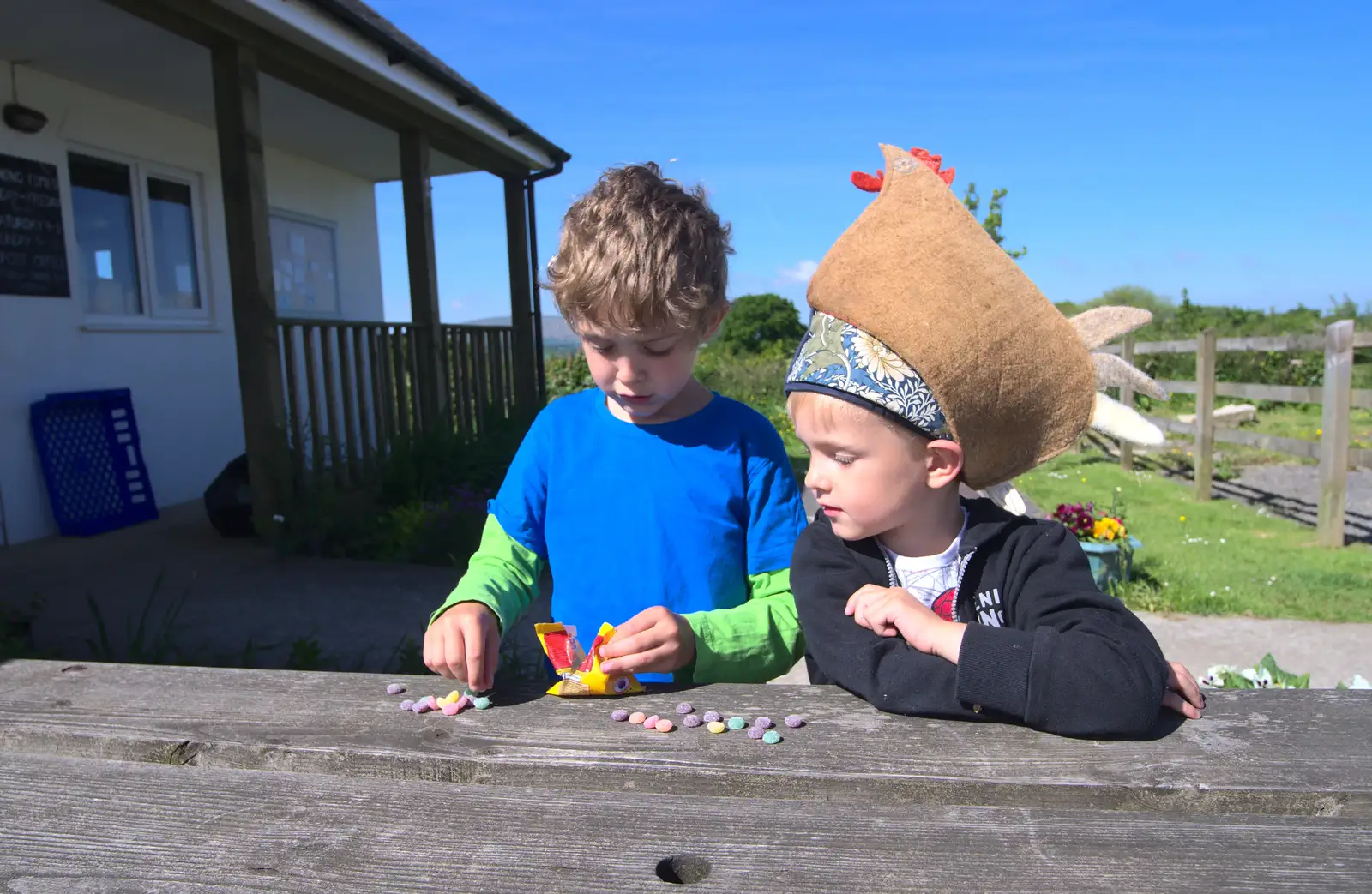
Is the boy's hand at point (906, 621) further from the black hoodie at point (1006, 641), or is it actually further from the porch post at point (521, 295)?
the porch post at point (521, 295)

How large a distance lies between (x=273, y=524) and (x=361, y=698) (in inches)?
184

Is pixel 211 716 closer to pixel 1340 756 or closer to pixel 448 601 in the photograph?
pixel 448 601

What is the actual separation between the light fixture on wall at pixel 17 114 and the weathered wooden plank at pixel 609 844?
20.5 ft

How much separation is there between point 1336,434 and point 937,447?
699 centimetres

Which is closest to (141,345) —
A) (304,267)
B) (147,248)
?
(147,248)

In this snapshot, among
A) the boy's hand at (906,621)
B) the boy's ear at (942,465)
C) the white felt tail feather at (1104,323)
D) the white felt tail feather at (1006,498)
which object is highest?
the white felt tail feather at (1104,323)

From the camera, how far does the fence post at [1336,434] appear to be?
21.4ft

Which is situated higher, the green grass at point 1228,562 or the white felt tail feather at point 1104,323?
the white felt tail feather at point 1104,323

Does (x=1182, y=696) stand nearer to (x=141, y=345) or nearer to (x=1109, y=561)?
(x=1109, y=561)

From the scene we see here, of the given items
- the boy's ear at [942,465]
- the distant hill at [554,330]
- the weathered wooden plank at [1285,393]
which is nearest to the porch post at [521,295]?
the distant hill at [554,330]

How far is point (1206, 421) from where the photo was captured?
346 inches

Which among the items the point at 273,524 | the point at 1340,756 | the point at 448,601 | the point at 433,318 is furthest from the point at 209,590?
the point at 1340,756

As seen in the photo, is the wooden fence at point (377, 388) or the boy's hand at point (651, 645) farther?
the wooden fence at point (377, 388)

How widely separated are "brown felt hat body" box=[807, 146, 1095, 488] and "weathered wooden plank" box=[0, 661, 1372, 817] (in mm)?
396
